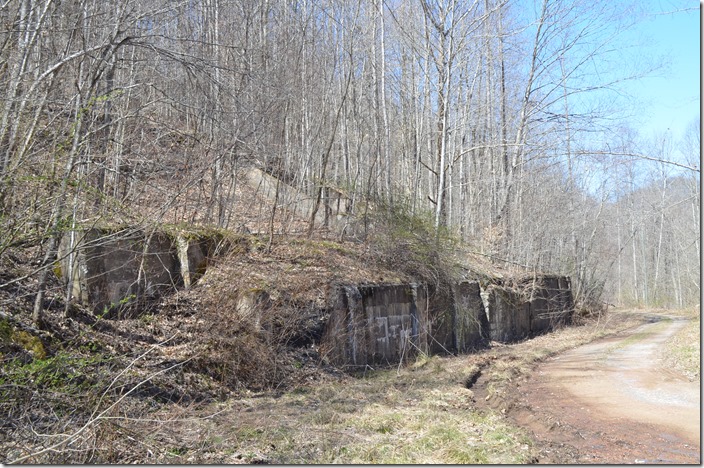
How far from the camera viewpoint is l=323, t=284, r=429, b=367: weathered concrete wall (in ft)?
37.1

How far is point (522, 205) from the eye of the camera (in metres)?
25.6

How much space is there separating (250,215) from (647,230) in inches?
1718

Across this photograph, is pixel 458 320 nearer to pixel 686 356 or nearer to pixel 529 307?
pixel 686 356

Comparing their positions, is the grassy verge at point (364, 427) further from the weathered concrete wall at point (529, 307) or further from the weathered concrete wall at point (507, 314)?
the weathered concrete wall at point (529, 307)

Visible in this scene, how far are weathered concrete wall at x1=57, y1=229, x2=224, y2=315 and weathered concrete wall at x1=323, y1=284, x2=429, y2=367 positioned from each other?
2.52m

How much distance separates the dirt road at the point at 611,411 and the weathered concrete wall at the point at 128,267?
217 inches

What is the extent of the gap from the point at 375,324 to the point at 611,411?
480 cm

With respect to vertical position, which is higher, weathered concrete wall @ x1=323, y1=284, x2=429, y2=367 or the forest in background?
the forest in background

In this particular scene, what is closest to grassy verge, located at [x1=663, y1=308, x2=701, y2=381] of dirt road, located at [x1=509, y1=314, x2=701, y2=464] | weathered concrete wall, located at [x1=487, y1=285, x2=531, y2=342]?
dirt road, located at [x1=509, y1=314, x2=701, y2=464]

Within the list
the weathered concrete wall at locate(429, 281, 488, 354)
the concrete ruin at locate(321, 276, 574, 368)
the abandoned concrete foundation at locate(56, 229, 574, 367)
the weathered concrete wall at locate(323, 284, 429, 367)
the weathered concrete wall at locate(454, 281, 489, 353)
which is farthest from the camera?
the weathered concrete wall at locate(454, 281, 489, 353)

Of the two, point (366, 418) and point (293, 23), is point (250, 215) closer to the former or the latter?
point (293, 23)

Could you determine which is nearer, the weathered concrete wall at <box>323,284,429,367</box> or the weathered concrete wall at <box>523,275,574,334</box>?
the weathered concrete wall at <box>323,284,429,367</box>

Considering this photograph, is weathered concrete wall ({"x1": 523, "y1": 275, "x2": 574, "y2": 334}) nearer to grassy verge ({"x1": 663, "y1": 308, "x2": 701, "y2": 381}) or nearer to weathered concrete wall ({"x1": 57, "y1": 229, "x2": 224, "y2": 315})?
grassy verge ({"x1": 663, "y1": 308, "x2": 701, "y2": 381})

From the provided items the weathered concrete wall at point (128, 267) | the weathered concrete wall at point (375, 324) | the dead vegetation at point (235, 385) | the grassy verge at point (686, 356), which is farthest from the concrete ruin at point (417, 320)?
the grassy verge at point (686, 356)
